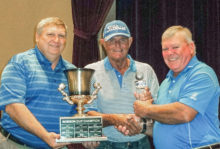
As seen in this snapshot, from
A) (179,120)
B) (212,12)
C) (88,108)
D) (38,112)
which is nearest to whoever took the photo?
(179,120)

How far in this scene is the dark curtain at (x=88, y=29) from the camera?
4684 millimetres

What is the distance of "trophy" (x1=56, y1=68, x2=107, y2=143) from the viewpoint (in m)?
2.57

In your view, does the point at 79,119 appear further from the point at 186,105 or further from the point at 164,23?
the point at 164,23

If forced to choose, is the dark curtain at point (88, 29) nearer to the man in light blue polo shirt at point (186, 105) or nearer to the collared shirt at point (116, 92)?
the collared shirt at point (116, 92)

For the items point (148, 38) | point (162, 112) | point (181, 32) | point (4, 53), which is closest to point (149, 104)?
point (162, 112)

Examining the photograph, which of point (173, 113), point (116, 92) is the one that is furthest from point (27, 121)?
point (173, 113)

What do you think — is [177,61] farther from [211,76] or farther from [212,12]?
[212,12]

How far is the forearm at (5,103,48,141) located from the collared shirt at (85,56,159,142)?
2.15 ft

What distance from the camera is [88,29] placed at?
15.5 ft

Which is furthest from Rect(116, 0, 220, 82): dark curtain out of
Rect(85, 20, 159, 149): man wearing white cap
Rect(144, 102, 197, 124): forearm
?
Rect(144, 102, 197, 124): forearm

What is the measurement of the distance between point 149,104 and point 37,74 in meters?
0.93

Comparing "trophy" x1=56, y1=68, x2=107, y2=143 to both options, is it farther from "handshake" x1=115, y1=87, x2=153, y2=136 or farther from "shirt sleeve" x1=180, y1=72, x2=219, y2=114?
"shirt sleeve" x1=180, y1=72, x2=219, y2=114

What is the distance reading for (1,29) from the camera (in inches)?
189

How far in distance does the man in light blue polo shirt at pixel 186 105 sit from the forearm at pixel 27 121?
0.80 m
